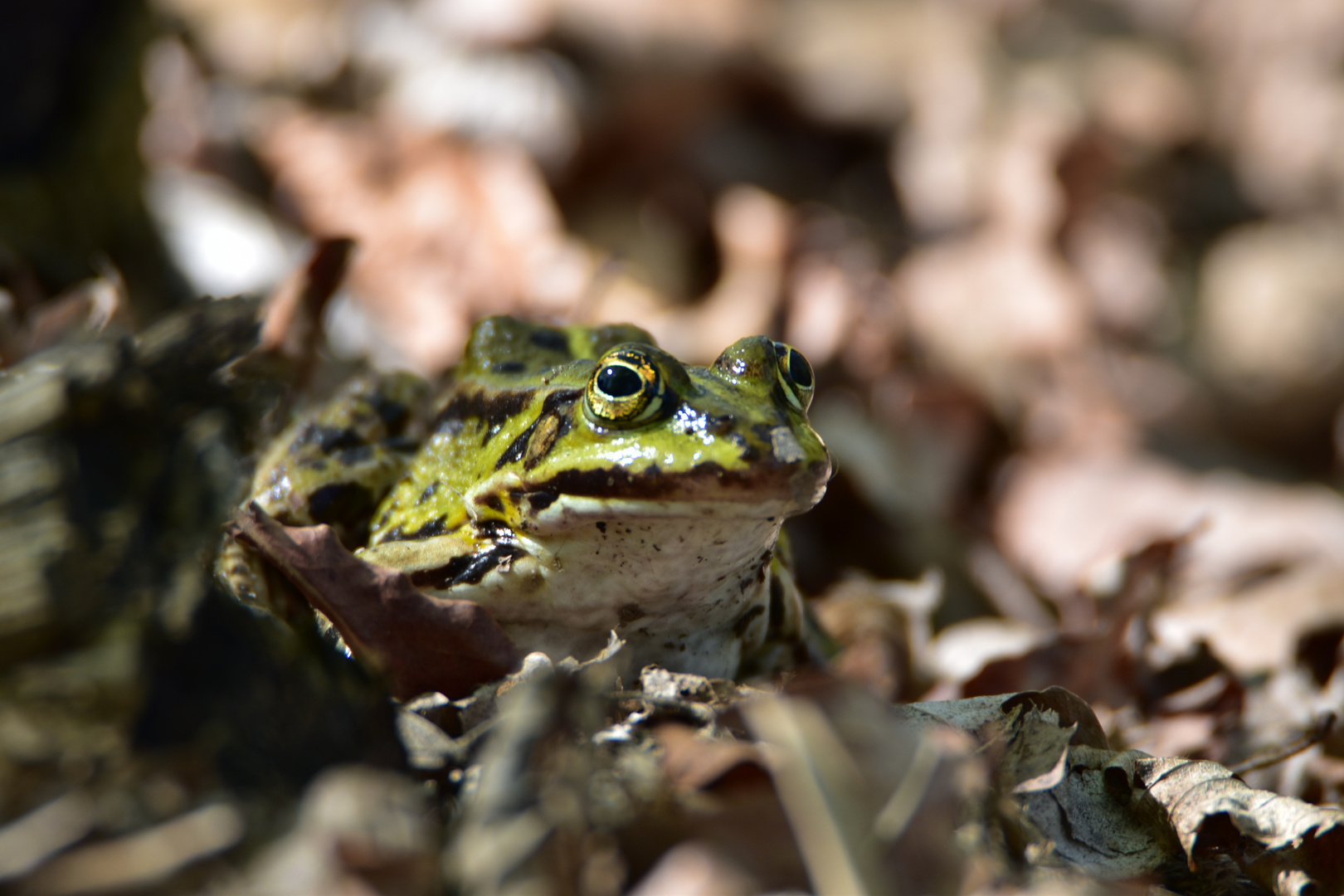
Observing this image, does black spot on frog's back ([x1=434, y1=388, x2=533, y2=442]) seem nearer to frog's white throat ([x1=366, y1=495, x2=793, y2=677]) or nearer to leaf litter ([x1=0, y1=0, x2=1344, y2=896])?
frog's white throat ([x1=366, y1=495, x2=793, y2=677])

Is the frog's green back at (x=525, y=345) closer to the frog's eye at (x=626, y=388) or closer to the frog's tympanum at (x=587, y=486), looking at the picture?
the frog's tympanum at (x=587, y=486)

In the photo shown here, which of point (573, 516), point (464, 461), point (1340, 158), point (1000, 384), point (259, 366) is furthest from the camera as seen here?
point (1340, 158)

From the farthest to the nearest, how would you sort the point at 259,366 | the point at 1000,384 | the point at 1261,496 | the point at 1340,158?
1. the point at 1340,158
2. the point at 1000,384
3. the point at 1261,496
4. the point at 259,366

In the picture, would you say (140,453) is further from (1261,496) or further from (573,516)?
(1261,496)

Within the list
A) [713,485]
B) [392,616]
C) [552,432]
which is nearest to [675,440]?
[713,485]

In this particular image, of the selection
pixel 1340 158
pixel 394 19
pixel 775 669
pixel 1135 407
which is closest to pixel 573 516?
pixel 775 669

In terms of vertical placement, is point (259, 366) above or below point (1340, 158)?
above
